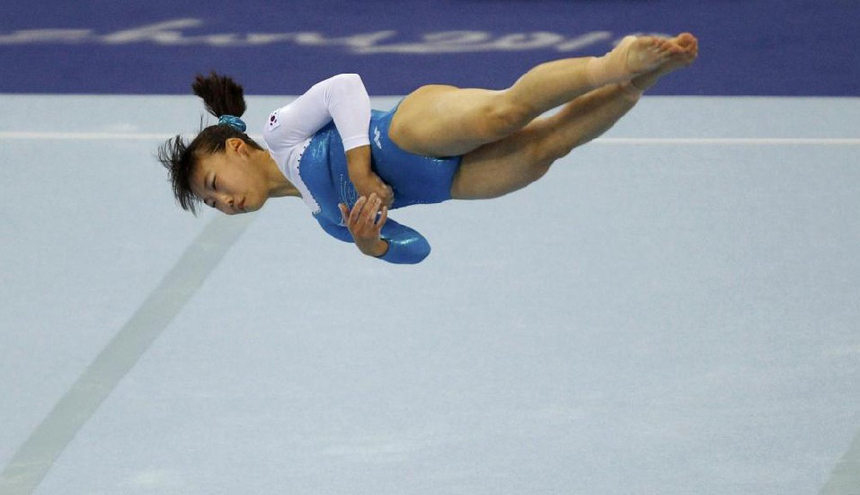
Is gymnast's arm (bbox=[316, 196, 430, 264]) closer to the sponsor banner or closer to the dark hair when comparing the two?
the dark hair

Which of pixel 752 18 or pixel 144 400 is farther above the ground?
pixel 752 18

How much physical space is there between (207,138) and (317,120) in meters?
0.30

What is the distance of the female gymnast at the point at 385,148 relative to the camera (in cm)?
322

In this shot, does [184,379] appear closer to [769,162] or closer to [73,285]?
[73,285]

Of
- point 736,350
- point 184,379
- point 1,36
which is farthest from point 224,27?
point 736,350

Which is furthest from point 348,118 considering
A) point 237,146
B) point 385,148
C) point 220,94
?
point 220,94

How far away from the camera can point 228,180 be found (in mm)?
3520

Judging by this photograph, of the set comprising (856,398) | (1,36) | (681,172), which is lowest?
(856,398)

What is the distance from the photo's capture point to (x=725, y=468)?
422cm

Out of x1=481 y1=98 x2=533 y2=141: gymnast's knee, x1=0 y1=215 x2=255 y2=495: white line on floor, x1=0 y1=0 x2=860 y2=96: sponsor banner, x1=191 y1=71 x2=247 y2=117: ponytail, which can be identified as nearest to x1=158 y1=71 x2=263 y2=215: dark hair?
x1=191 y1=71 x2=247 y2=117: ponytail

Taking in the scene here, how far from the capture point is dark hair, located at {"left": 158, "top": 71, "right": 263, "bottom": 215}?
11.7 feet

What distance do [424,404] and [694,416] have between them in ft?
2.85

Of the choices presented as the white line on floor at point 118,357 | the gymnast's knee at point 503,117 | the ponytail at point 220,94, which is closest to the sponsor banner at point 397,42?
the white line on floor at point 118,357

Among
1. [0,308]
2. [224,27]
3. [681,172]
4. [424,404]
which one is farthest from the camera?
[224,27]
